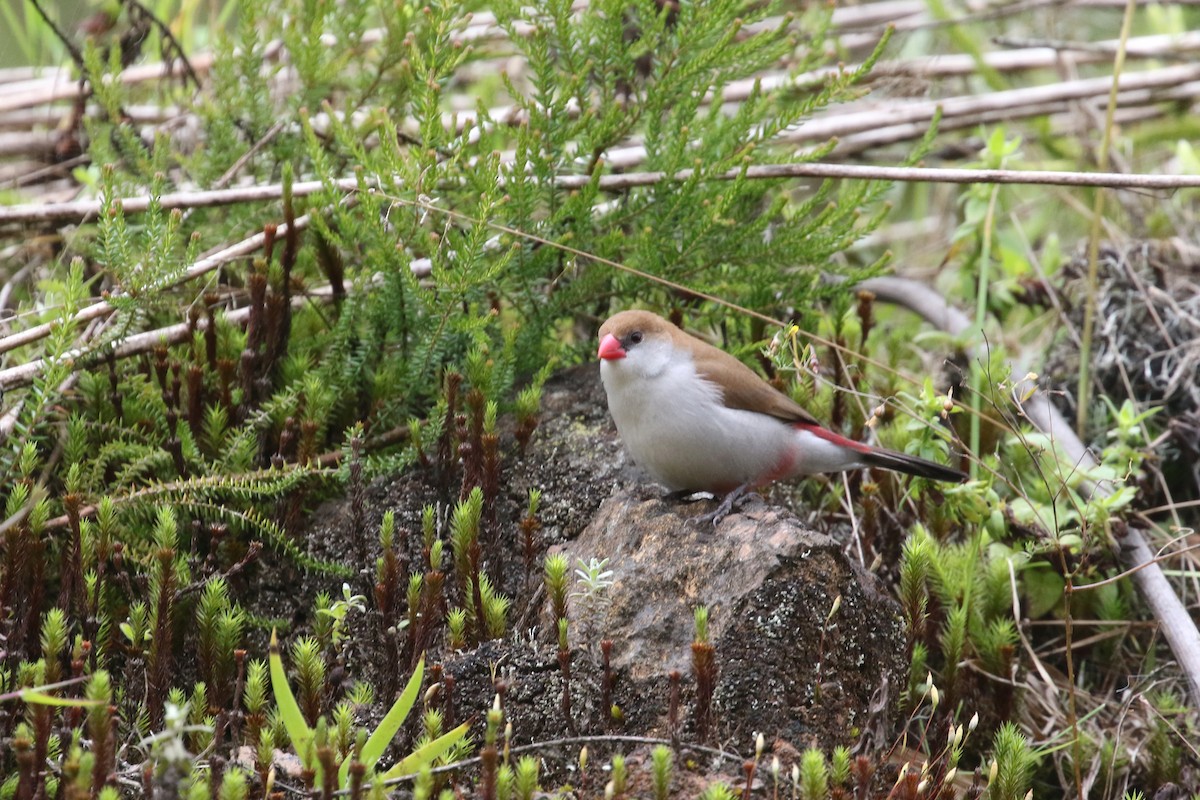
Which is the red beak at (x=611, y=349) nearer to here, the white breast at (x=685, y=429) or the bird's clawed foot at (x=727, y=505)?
the white breast at (x=685, y=429)

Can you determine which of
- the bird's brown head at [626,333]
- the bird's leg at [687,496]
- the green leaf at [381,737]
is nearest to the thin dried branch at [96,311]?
the bird's brown head at [626,333]

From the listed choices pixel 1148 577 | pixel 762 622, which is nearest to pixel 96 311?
pixel 762 622

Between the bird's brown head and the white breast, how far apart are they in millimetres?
33

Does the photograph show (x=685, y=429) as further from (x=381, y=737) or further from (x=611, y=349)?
(x=381, y=737)

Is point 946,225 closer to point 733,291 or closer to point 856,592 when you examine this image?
point 733,291

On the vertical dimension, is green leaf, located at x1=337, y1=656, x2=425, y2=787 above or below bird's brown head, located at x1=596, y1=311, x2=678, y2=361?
below

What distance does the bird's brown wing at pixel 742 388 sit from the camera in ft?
12.5

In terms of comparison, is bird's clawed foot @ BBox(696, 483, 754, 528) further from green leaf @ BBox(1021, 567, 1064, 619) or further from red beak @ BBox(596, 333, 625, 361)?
green leaf @ BBox(1021, 567, 1064, 619)

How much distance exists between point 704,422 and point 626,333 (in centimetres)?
39

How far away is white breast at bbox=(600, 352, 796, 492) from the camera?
12.0ft

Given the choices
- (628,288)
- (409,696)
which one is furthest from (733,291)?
(409,696)

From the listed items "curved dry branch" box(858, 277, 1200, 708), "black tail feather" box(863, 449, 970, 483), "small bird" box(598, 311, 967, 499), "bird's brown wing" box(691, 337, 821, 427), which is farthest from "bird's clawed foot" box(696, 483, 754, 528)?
"curved dry branch" box(858, 277, 1200, 708)

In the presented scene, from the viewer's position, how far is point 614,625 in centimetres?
313

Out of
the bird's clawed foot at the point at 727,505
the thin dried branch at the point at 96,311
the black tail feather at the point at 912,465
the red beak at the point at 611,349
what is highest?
the thin dried branch at the point at 96,311
